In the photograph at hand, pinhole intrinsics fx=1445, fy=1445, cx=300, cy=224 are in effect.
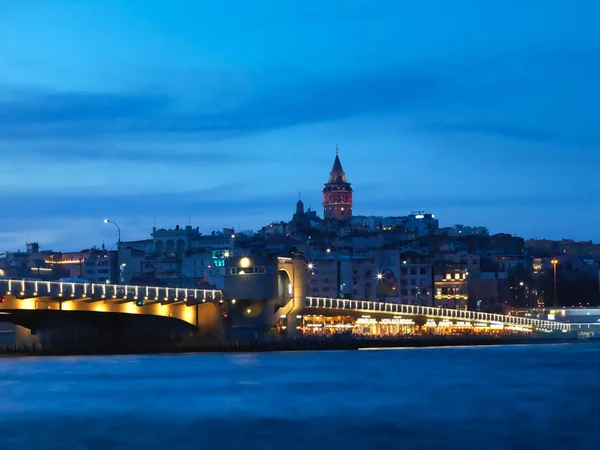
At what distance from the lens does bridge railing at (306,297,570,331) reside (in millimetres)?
132625

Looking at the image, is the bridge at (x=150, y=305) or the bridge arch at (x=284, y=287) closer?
the bridge at (x=150, y=305)

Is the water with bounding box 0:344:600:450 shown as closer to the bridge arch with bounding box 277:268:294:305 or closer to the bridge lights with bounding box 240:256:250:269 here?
the bridge lights with bounding box 240:256:250:269

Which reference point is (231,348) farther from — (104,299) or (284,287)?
(104,299)

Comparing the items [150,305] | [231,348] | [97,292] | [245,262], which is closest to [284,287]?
[245,262]

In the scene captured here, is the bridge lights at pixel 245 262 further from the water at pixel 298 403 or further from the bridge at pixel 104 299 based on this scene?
the water at pixel 298 403

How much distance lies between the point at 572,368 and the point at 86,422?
46.2 m

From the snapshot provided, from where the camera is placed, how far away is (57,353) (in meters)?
121

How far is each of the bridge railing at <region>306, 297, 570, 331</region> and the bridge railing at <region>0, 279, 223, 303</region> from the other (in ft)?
43.2

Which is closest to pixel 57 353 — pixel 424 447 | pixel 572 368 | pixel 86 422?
pixel 572 368

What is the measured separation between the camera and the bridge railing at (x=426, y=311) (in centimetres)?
13262

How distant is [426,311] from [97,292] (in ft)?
149


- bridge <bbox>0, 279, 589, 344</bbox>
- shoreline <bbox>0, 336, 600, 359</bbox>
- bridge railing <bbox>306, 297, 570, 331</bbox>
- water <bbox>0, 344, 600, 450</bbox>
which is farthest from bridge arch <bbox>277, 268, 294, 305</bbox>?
water <bbox>0, 344, 600, 450</bbox>

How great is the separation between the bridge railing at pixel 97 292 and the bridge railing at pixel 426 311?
13.2 metres

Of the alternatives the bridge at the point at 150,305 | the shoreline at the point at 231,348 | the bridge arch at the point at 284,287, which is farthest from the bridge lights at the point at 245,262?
the shoreline at the point at 231,348
